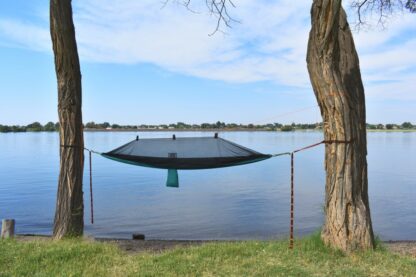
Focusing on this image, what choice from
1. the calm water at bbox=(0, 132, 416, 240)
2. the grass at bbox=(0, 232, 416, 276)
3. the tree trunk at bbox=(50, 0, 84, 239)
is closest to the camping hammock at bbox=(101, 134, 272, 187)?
the tree trunk at bbox=(50, 0, 84, 239)

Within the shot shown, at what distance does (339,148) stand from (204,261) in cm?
258

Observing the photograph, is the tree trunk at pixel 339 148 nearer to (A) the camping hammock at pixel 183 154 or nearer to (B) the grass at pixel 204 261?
(B) the grass at pixel 204 261

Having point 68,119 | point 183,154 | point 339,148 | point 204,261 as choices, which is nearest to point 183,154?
point 183,154

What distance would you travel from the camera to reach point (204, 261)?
6.18 meters

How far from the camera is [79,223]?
26.0 feet

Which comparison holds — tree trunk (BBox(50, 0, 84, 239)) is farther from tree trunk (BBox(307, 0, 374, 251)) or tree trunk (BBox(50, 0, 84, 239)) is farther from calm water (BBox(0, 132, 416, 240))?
calm water (BBox(0, 132, 416, 240))

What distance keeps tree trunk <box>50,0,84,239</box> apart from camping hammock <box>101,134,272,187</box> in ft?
3.50

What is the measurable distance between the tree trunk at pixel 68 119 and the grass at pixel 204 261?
2.42 ft

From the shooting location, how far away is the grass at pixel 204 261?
5699 mm

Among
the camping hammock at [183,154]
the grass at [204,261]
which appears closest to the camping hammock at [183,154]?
the camping hammock at [183,154]

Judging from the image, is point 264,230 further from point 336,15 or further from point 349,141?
point 336,15

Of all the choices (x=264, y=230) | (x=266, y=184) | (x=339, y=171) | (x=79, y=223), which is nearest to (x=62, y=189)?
(x=79, y=223)

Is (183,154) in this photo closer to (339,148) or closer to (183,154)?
(183,154)

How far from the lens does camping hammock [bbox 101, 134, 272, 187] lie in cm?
871
